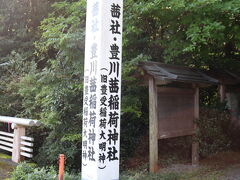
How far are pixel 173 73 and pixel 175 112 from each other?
1.18 m

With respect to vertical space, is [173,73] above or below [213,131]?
above

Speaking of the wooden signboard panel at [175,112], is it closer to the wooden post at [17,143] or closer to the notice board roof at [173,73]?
the notice board roof at [173,73]

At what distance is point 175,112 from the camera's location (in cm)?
788

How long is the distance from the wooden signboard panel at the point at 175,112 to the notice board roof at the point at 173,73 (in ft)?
1.51

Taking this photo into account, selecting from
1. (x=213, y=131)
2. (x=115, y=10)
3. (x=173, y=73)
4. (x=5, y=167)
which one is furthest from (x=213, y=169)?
Result: (x=5, y=167)

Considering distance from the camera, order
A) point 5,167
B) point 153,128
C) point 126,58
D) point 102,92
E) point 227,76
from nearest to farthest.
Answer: point 102,92 → point 153,128 → point 5,167 → point 126,58 → point 227,76

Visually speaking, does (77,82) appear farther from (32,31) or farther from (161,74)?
(32,31)

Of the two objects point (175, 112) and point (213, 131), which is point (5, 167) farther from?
point (213, 131)

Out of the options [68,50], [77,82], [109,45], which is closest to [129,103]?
[77,82]

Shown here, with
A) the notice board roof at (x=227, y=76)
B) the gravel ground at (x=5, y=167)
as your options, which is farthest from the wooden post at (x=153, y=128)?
the notice board roof at (x=227, y=76)

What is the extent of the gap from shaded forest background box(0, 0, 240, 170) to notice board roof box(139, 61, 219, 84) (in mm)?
249

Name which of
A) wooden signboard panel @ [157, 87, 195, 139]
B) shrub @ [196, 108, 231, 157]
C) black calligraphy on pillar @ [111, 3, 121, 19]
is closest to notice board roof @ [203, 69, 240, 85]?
shrub @ [196, 108, 231, 157]

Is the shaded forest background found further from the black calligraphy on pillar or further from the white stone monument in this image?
the white stone monument

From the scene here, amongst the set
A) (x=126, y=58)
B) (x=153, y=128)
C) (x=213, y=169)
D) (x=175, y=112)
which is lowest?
(x=213, y=169)
